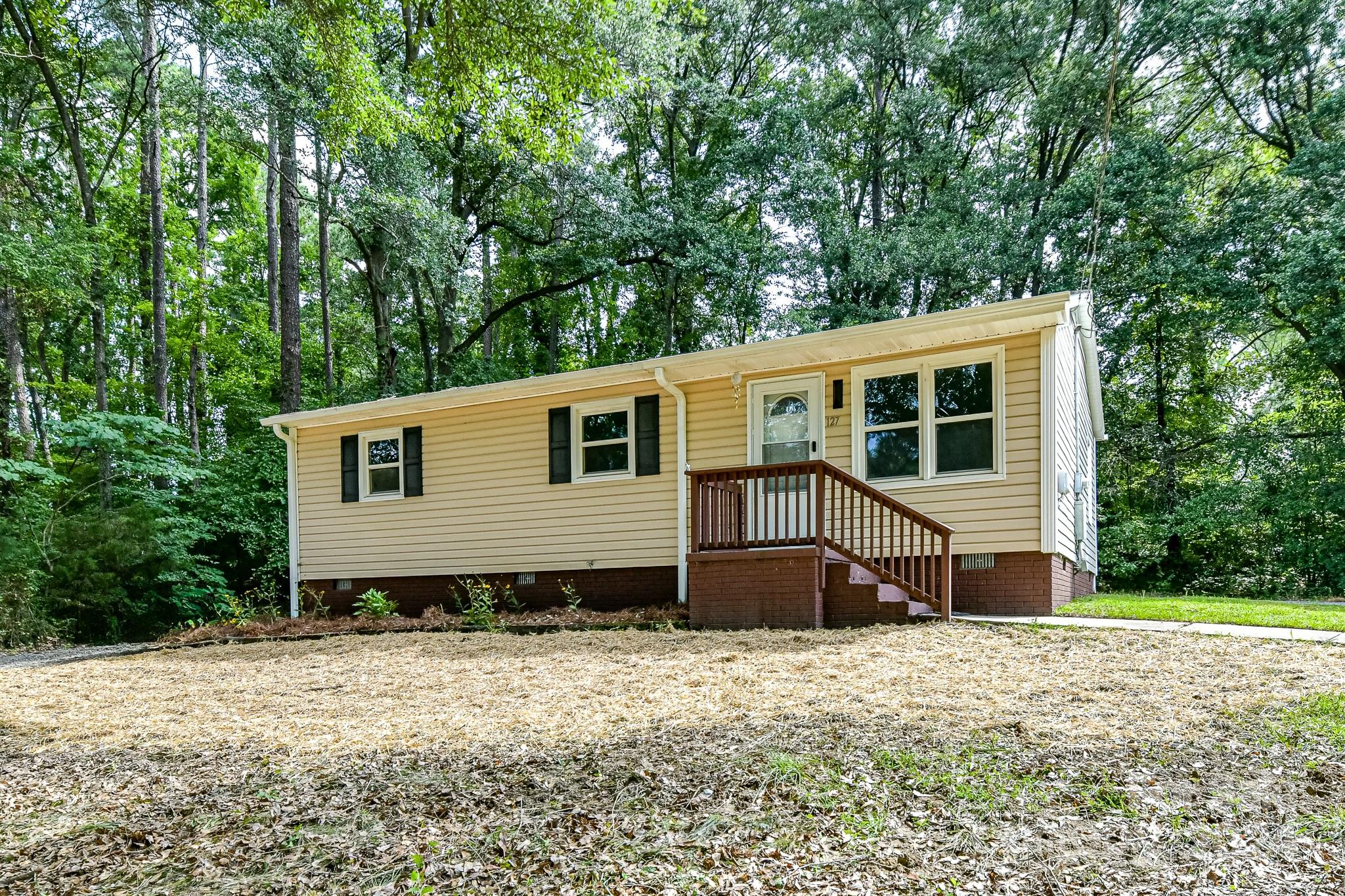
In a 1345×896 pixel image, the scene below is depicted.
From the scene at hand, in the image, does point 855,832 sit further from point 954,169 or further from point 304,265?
point 304,265

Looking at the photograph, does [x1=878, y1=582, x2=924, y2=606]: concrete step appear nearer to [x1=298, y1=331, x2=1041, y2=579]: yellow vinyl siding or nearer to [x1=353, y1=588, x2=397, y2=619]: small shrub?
[x1=298, y1=331, x2=1041, y2=579]: yellow vinyl siding

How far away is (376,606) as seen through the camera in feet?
35.4

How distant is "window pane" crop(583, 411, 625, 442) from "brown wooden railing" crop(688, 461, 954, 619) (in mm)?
2141

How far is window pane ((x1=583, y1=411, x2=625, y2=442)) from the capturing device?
1033 cm

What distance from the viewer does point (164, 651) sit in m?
9.54

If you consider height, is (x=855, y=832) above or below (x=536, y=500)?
below

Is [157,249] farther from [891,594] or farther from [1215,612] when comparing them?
[1215,612]

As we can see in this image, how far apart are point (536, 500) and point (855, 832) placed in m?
8.01

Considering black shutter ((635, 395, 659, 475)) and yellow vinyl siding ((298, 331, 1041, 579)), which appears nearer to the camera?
yellow vinyl siding ((298, 331, 1041, 579))

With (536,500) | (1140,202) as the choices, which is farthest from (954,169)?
(536,500)

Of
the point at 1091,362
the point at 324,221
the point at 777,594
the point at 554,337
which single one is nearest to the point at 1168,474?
the point at 1091,362

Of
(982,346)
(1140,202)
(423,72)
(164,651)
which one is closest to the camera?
(423,72)

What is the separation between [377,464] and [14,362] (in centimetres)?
780

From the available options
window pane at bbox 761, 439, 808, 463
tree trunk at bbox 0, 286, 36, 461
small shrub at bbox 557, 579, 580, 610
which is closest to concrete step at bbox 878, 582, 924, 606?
window pane at bbox 761, 439, 808, 463
